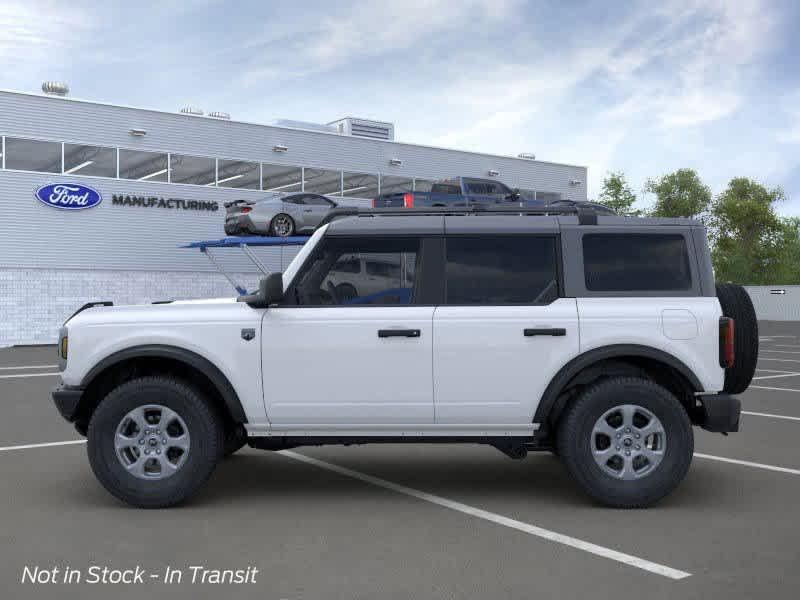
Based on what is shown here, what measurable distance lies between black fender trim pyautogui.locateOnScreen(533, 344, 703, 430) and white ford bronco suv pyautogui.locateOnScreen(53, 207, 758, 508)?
0.01 meters

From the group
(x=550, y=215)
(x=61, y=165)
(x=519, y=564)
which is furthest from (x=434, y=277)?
(x=61, y=165)

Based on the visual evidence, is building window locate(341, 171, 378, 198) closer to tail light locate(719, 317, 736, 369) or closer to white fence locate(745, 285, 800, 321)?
white fence locate(745, 285, 800, 321)

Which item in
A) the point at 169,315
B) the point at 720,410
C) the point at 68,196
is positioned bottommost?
the point at 720,410

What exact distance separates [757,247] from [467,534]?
7886 centimetres

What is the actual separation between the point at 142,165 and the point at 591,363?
30581 mm

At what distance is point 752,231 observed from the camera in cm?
7881

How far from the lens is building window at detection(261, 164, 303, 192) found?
1464 inches

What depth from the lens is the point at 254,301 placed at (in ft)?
20.1

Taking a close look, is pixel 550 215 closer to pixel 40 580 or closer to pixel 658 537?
pixel 658 537

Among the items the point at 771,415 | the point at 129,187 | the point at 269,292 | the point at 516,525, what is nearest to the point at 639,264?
the point at 516,525

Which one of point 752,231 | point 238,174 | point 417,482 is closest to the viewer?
point 417,482

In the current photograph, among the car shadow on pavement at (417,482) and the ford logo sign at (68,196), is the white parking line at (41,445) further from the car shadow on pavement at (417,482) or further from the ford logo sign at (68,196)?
the ford logo sign at (68,196)

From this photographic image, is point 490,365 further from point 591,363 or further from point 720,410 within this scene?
point 720,410

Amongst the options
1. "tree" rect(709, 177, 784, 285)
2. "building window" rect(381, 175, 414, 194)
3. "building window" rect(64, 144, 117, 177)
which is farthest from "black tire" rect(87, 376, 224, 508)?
"tree" rect(709, 177, 784, 285)
